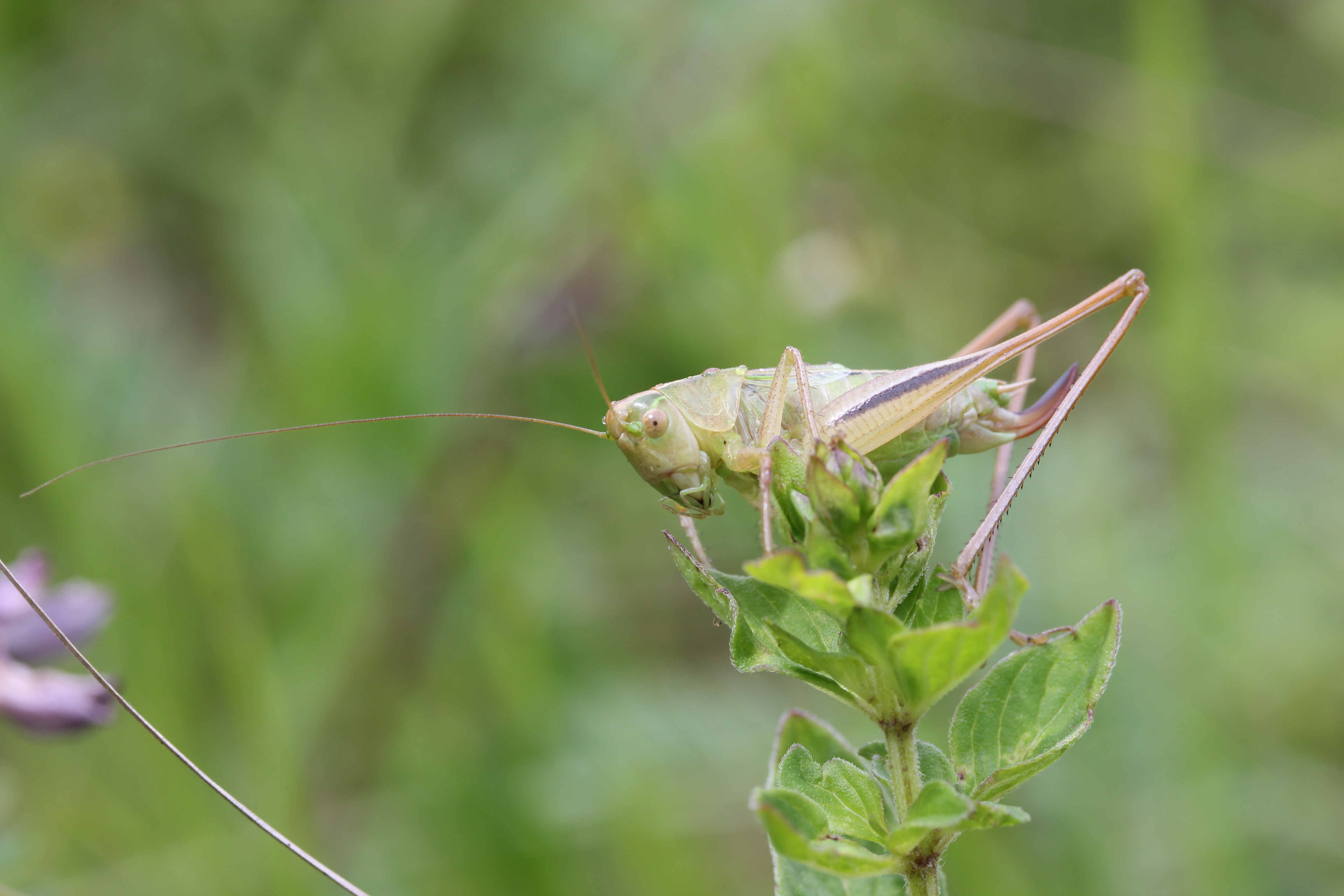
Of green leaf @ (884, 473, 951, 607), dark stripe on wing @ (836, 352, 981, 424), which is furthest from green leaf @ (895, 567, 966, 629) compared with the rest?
dark stripe on wing @ (836, 352, 981, 424)

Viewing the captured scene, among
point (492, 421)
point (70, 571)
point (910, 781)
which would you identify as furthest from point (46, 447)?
point (910, 781)

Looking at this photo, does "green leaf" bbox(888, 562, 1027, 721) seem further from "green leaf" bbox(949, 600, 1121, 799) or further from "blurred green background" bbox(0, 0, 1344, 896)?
"blurred green background" bbox(0, 0, 1344, 896)

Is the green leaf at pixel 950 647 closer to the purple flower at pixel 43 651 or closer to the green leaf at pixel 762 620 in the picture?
the green leaf at pixel 762 620

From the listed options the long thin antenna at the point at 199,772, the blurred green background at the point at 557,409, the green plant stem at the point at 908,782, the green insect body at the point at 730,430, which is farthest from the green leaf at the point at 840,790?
the blurred green background at the point at 557,409

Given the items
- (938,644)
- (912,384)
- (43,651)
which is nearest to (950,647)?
(938,644)

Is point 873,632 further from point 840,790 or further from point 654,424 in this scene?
point 654,424

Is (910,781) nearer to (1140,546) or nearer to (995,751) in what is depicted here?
(995,751)
